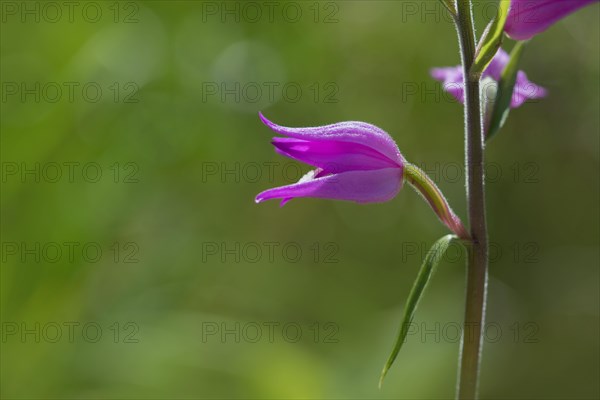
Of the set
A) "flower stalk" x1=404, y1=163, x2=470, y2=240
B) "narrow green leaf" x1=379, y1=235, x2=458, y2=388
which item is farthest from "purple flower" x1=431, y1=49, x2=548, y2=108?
"narrow green leaf" x1=379, y1=235, x2=458, y2=388

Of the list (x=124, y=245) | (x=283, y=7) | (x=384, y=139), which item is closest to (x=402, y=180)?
(x=384, y=139)

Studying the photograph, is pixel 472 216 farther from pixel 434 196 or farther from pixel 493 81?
pixel 493 81

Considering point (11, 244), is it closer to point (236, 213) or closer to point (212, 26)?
point (236, 213)

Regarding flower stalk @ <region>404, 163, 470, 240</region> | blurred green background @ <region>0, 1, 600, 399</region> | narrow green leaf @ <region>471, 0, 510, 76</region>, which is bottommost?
blurred green background @ <region>0, 1, 600, 399</region>

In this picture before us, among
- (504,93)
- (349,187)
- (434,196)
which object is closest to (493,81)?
(504,93)

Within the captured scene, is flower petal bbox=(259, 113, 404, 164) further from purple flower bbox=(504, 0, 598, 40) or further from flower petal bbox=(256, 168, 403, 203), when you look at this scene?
purple flower bbox=(504, 0, 598, 40)

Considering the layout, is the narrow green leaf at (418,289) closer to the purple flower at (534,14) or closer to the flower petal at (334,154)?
the flower petal at (334,154)
